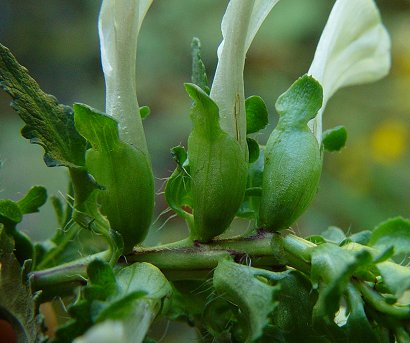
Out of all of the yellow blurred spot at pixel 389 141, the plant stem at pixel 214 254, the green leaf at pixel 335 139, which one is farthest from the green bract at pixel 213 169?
the yellow blurred spot at pixel 389 141

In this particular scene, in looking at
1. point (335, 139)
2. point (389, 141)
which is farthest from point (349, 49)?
point (389, 141)

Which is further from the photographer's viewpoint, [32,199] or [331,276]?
[32,199]

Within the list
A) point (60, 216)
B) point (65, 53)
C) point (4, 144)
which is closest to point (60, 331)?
point (60, 216)

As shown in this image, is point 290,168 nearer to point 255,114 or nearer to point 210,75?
point 255,114

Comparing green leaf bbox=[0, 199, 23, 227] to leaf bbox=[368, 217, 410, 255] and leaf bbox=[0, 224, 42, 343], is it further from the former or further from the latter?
leaf bbox=[368, 217, 410, 255]

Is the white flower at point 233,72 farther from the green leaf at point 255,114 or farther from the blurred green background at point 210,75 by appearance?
the blurred green background at point 210,75
